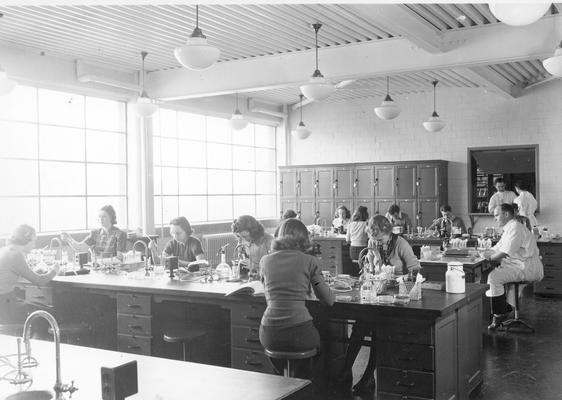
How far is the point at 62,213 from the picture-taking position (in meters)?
9.79

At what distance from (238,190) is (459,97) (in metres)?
5.39

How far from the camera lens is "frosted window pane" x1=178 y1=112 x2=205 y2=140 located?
40.3ft

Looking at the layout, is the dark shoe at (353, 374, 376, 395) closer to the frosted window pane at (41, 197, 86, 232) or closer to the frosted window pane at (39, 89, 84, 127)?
the frosted window pane at (41, 197, 86, 232)

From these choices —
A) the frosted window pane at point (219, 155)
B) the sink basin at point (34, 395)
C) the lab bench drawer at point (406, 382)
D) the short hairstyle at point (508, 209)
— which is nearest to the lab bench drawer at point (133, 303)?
the lab bench drawer at point (406, 382)

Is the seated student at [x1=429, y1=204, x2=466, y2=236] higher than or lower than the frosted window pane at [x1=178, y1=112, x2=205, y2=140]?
lower

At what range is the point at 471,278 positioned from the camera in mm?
6680

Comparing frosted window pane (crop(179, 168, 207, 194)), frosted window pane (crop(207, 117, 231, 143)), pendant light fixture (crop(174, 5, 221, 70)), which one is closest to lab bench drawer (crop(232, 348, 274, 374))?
pendant light fixture (crop(174, 5, 221, 70))

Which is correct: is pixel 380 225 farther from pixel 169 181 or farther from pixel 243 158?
pixel 243 158

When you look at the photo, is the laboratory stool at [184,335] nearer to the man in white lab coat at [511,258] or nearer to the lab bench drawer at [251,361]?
the lab bench drawer at [251,361]

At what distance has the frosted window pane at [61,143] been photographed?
30.9 ft

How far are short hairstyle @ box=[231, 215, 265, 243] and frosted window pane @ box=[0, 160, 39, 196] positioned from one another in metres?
4.63

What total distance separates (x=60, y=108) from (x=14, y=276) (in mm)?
4894

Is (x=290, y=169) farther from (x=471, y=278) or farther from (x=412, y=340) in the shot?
(x=412, y=340)

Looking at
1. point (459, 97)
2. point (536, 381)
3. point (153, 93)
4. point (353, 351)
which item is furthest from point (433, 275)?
point (459, 97)
